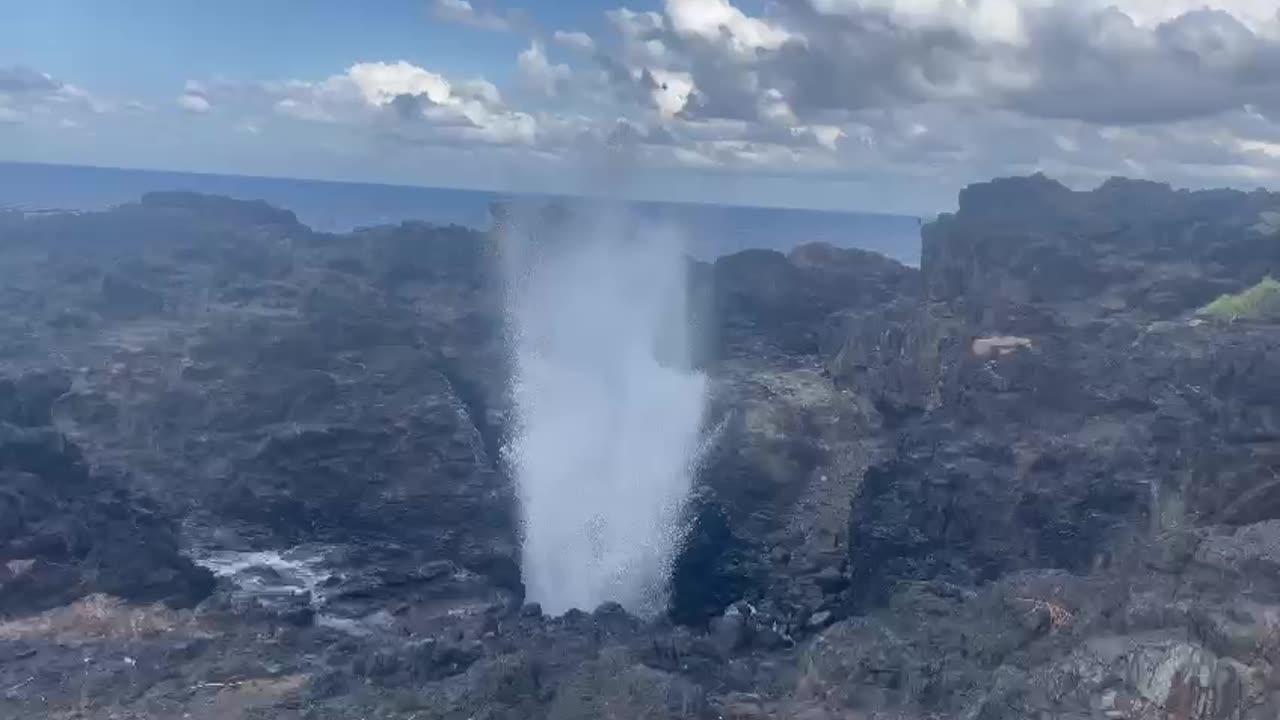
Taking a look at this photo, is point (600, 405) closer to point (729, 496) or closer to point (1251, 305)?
point (729, 496)

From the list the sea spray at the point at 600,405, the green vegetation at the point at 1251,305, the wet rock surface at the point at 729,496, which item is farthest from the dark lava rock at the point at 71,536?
the green vegetation at the point at 1251,305

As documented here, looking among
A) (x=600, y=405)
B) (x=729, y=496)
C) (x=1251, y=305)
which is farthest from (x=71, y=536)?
(x=1251, y=305)

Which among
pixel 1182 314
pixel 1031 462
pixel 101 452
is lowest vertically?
pixel 101 452

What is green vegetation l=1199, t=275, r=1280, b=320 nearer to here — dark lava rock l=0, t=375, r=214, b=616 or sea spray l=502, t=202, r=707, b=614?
sea spray l=502, t=202, r=707, b=614

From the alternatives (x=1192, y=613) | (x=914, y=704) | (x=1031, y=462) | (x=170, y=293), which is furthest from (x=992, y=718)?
(x=170, y=293)

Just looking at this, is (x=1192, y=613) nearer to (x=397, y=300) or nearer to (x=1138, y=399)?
(x=1138, y=399)

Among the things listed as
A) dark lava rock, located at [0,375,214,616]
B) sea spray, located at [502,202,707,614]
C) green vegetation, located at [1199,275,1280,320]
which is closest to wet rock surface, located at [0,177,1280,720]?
dark lava rock, located at [0,375,214,616]
